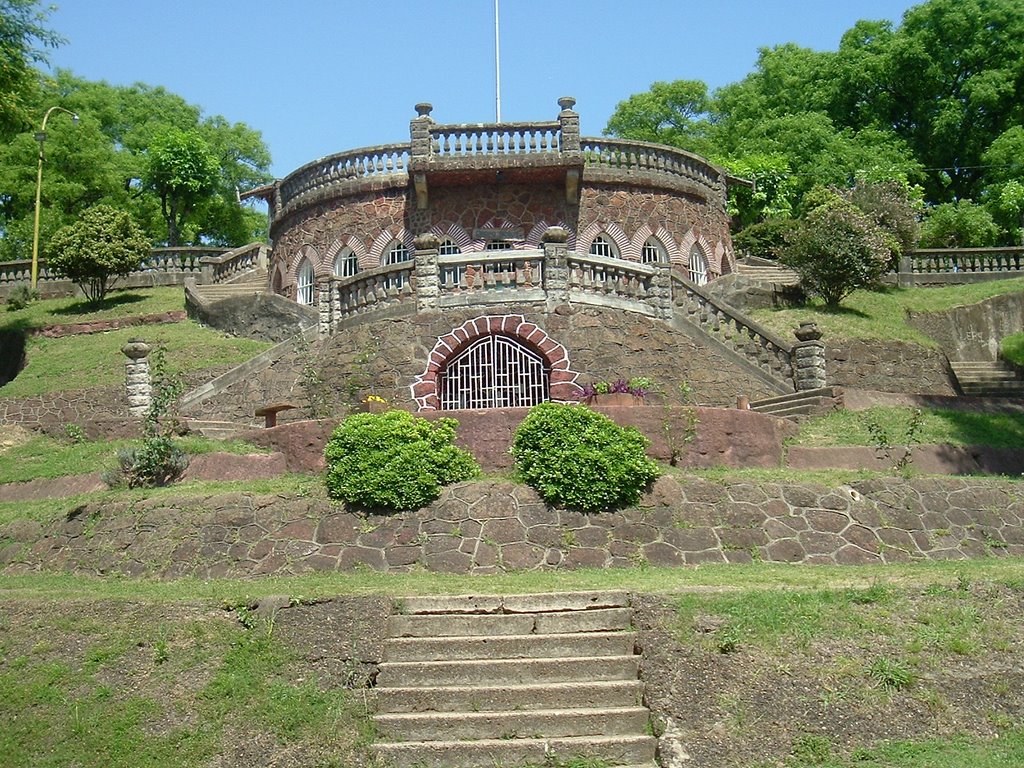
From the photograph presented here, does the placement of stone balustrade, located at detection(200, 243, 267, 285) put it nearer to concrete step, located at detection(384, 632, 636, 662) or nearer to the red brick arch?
the red brick arch

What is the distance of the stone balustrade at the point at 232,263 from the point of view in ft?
113

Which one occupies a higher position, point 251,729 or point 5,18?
point 5,18

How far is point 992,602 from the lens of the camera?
471 inches

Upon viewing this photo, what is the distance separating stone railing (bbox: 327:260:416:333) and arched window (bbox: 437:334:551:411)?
1671 millimetres

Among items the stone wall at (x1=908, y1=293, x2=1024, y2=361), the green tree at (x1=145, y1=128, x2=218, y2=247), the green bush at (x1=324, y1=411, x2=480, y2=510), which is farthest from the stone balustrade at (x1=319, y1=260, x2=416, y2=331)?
the green tree at (x1=145, y1=128, x2=218, y2=247)

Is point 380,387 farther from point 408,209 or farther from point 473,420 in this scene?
point 408,209

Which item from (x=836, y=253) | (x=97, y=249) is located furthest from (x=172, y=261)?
(x=836, y=253)

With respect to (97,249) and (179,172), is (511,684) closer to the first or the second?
(97,249)

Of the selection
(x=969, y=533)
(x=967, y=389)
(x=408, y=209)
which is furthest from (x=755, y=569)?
(x=408, y=209)

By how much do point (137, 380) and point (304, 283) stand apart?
8.64 m

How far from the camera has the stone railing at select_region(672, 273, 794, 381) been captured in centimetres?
2230

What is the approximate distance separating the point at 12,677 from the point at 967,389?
21580 millimetres

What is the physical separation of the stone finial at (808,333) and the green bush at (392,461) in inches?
335

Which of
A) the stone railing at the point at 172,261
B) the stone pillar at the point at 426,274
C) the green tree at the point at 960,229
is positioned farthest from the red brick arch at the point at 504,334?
the green tree at the point at 960,229
